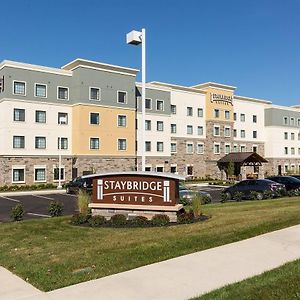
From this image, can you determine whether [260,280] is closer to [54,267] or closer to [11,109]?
[54,267]

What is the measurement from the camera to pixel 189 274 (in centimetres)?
781

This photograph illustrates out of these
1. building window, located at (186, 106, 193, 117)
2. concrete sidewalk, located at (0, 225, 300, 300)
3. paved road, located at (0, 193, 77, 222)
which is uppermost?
building window, located at (186, 106, 193, 117)

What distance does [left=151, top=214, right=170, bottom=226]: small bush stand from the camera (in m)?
13.3

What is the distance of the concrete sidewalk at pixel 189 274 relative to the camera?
22.1ft

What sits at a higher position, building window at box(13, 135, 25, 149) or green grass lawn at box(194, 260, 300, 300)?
building window at box(13, 135, 25, 149)

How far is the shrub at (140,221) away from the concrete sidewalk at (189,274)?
3860 mm

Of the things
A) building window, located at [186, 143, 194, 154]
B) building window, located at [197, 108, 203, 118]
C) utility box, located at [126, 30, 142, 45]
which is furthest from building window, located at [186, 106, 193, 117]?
utility box, located at [126, 30, 142, 45]

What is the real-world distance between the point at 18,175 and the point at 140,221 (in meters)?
31.5

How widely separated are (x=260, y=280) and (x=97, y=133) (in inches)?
1599

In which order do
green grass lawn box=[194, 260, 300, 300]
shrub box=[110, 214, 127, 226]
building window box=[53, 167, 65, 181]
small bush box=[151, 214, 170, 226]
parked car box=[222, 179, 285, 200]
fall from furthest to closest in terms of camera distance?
building window box=[53, 167, 65, 181] < parked car box=[222, 179, 285, 200] < shrub box=[110, 214, 127, 226] < small bush box=[151, 214, 170, 226] < green grass lawn box=[194, 260, 300, 300]

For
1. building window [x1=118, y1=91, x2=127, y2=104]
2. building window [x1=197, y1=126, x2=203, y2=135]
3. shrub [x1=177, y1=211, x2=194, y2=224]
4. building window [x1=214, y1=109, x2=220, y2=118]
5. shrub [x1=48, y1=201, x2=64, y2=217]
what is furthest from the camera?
building window [x1=214, y1=109, x2=220, y2=118]

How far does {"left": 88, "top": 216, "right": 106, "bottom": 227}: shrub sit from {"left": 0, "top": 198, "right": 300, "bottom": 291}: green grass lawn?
0.42 metres

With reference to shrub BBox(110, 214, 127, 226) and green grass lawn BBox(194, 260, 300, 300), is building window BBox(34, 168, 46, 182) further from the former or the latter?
green grass lawn BBox(194, 260, 300, 300)

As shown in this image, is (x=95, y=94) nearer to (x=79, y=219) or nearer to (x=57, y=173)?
(x=57, y=173)
